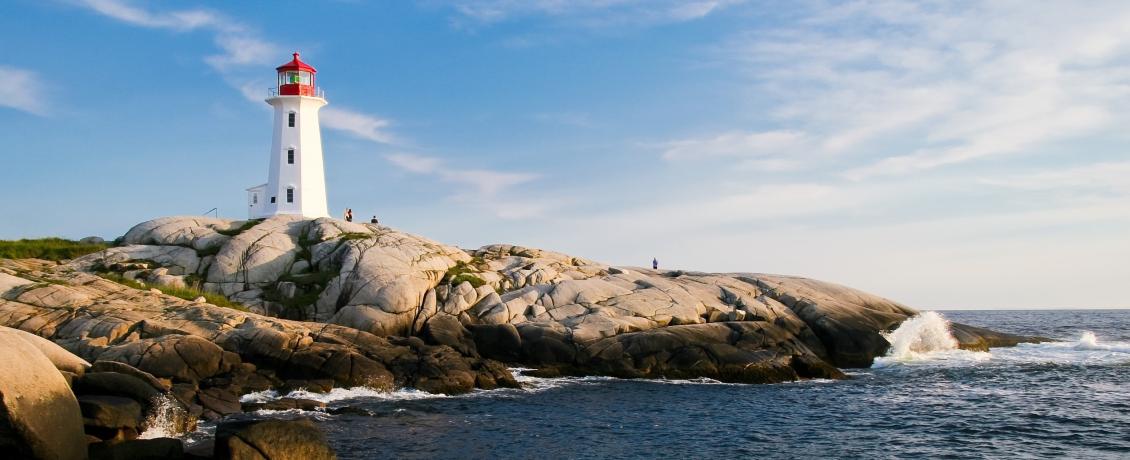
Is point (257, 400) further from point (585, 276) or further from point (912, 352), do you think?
point (912, 352)

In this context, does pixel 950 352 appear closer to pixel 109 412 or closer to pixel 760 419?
pixel 760 419

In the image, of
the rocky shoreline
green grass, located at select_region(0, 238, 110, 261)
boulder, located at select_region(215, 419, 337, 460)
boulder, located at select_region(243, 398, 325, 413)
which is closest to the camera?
boulder, located at select_region(215, 419, 337, 460)

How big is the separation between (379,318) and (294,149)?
21.4m

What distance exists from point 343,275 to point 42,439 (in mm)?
25391

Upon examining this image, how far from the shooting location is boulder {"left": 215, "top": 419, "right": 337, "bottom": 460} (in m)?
17.5

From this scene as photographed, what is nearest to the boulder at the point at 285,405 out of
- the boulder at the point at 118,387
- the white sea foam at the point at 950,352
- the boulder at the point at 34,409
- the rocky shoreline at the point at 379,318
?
the rocky shoreline at the point at 379,318

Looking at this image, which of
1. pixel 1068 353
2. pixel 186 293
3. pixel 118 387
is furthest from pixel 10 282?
pixel 1068 353

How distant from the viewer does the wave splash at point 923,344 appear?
4534 cm

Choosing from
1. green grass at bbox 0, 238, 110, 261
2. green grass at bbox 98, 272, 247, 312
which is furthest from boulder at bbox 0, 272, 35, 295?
green grass at bbox 0, 238, 110, 261

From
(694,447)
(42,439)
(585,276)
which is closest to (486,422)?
(694,447)

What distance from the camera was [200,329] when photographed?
33469mm

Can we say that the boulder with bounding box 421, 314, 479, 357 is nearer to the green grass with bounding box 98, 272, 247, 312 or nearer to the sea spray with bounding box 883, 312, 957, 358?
the green grass with bounding box 98, 272, 247, 312

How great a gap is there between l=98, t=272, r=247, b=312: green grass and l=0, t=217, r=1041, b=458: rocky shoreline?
41cm

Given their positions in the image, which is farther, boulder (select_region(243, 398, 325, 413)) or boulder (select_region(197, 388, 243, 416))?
boulder (select_region(243, 398, 325, 413))
